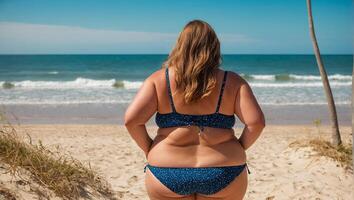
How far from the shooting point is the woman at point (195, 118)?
2.14 metres

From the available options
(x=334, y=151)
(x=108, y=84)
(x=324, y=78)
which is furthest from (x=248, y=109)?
(x=108, y=84)

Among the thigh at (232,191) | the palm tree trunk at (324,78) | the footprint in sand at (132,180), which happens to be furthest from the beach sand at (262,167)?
the thigh at (232,191)

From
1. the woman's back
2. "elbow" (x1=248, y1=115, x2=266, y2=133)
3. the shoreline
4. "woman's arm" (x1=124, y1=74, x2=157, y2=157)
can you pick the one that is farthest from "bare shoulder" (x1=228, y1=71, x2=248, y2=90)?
the shoreline

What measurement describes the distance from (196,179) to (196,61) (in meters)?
0.62

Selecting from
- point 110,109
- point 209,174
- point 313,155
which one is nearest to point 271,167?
point 313,155

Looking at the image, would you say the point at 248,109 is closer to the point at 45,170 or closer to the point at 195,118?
the point at 195,118

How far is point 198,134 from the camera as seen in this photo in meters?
2.23

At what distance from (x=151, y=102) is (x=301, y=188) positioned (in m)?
3.90

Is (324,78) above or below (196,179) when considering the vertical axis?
below

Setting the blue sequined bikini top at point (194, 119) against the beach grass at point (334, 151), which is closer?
the blue sequined bikini top at point (194, 119)

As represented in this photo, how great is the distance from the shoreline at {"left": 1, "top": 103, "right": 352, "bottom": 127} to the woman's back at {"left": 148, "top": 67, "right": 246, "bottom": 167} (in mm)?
10244

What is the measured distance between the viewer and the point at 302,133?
35.6 feet

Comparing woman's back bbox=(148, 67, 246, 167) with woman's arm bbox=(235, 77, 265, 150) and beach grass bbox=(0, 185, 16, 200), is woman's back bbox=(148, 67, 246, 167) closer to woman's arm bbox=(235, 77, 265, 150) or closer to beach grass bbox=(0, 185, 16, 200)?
woman's arm bbox=(235, 77, 265, 150)

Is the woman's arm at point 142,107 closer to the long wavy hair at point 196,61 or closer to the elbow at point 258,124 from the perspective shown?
the long wavy hair at point 196,61
